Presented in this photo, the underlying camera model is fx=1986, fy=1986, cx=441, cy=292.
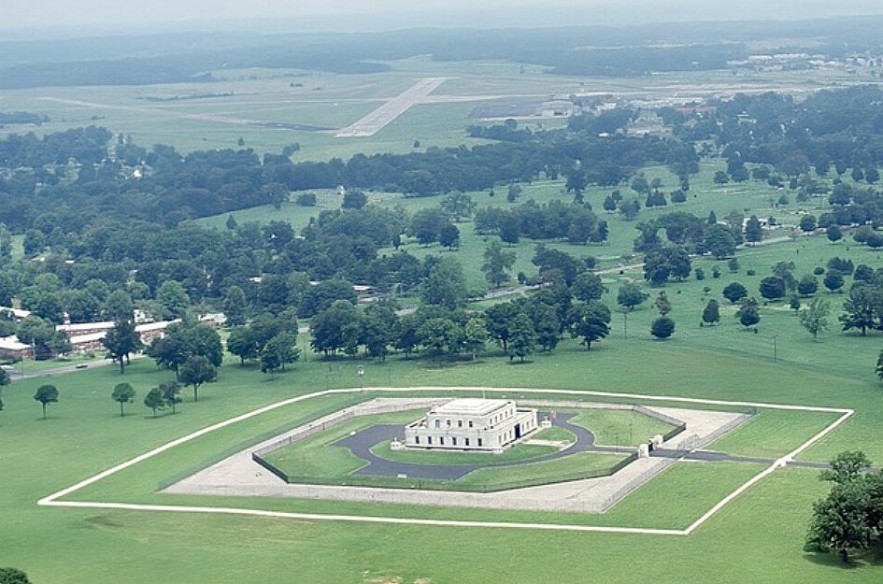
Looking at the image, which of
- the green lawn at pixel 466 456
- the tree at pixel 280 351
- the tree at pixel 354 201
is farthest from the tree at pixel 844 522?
the tree at pixel 354 201

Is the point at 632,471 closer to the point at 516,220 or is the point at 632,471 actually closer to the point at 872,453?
the point at 872,453

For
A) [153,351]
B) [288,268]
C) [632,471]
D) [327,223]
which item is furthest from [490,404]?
[327,223]

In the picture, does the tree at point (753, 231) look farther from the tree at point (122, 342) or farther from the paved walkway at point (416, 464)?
the paved walkway at point (416, 464)

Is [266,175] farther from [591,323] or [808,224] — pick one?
[591,323]

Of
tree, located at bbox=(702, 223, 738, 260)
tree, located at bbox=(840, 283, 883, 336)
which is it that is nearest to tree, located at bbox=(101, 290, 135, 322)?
tree, located at bbox=(702, 223, 738, 260)

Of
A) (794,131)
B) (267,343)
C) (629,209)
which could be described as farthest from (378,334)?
(794,131)
